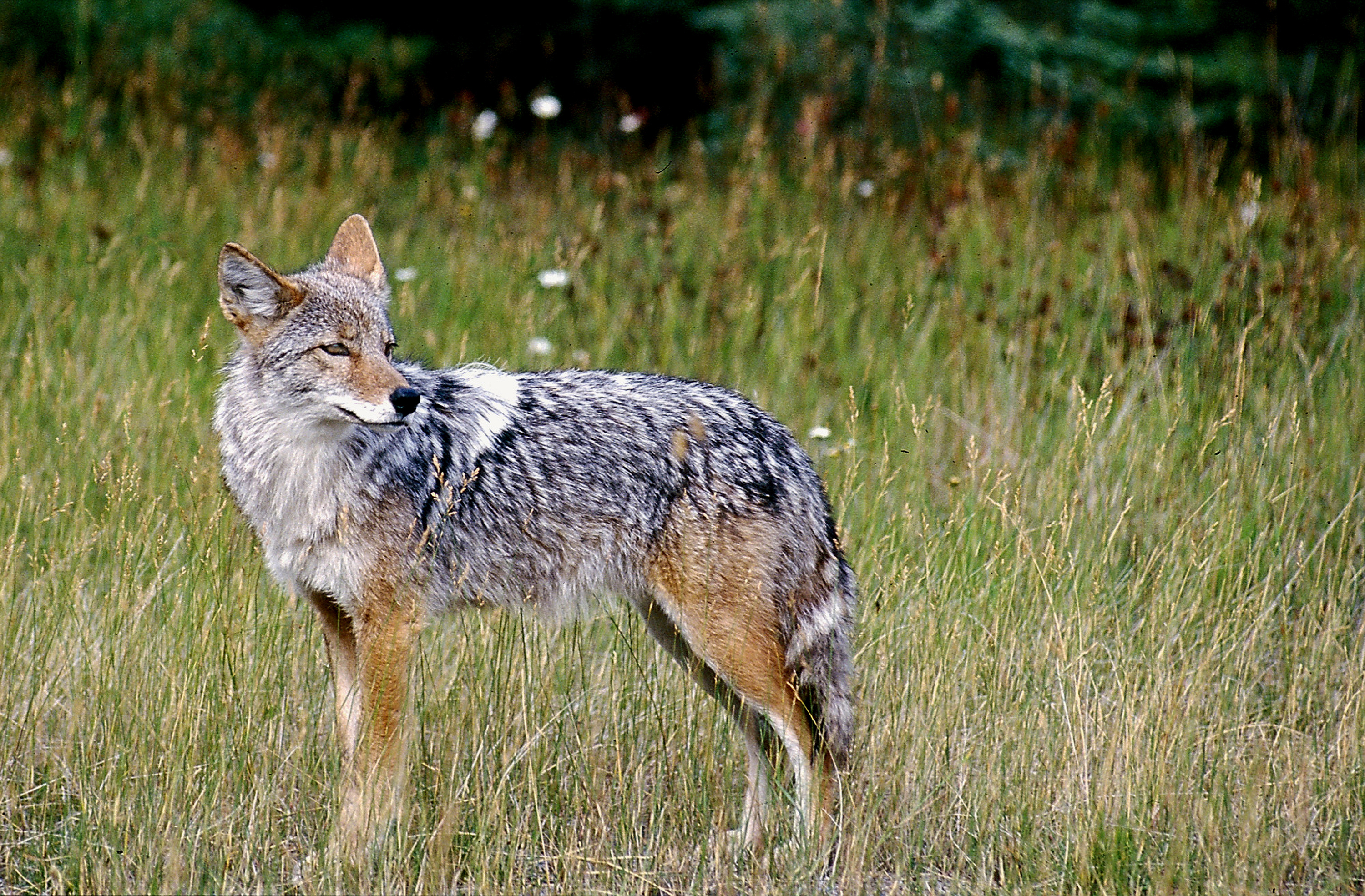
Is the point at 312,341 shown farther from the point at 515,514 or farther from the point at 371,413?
the point at 515,514

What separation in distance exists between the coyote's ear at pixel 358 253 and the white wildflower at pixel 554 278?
1867 mm

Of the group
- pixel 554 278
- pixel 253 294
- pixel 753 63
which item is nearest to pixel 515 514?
pixel 253 294

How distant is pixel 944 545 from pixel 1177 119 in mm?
5288

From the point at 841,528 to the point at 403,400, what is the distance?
185cm

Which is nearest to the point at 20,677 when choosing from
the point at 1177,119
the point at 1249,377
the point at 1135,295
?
the point at 1249,377

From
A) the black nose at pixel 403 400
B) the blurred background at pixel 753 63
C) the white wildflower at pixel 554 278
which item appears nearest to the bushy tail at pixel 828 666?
the black nose at pixel 403 400

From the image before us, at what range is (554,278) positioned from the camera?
6.25m

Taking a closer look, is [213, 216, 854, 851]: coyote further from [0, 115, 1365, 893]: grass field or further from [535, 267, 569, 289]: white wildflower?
[535, 267, 569, 289]: white wildflower

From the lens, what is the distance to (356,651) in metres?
3.92

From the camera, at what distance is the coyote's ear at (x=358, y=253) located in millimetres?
4238

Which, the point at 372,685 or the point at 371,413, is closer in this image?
the point at 371,413

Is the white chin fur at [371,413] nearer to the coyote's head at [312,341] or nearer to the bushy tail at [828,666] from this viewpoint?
the coyote's head at [312,341]

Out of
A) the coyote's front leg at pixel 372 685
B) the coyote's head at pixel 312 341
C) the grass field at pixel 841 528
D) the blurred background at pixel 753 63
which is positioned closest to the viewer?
the grass field at pixel 841 528

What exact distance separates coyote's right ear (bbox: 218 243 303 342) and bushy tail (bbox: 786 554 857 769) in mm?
1770
